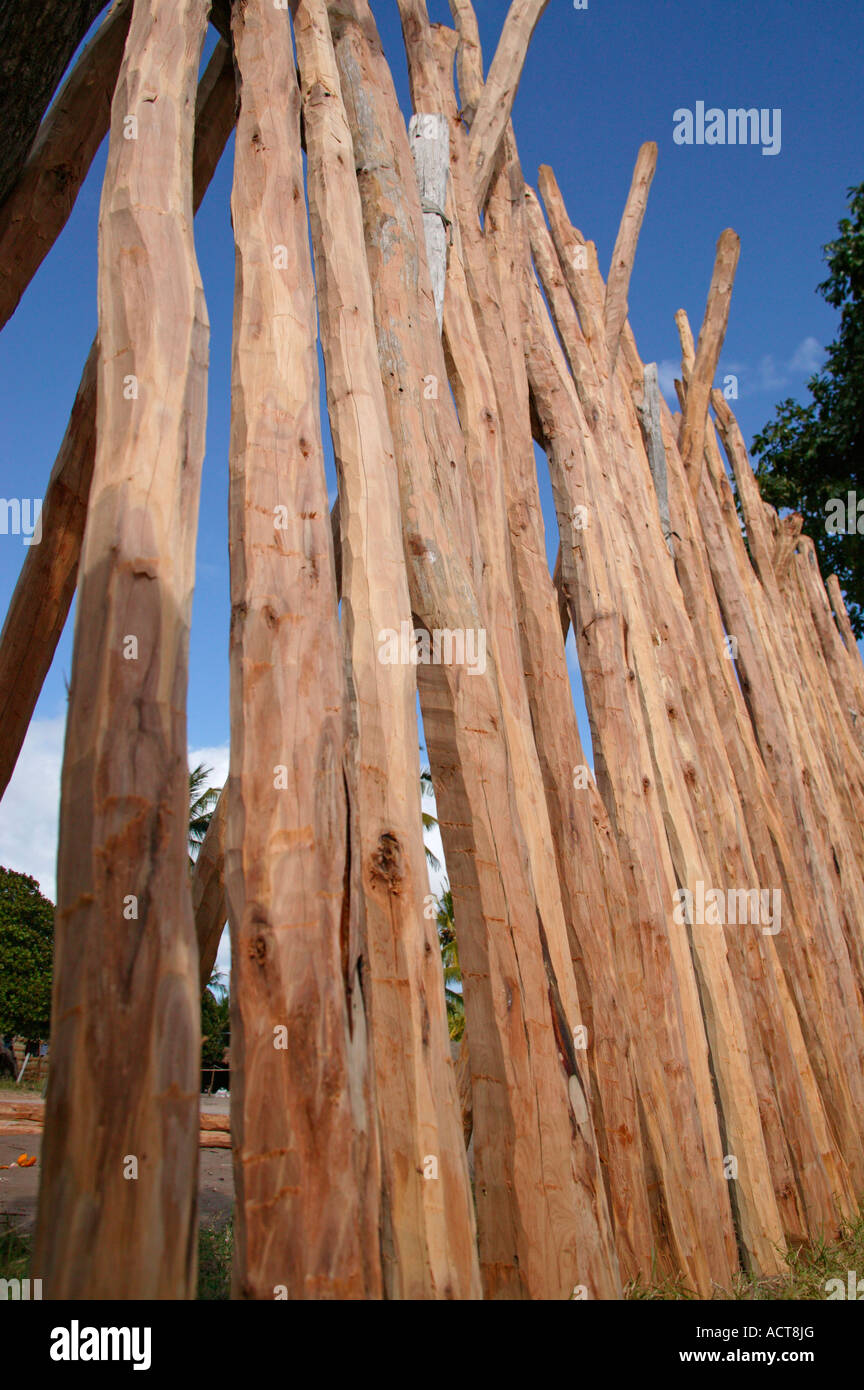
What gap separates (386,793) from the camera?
6.66ft

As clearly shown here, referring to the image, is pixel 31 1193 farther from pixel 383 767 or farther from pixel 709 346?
pixel 709 346

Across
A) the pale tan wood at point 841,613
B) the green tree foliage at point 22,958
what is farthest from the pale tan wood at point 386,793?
the green tree foliage at point 22,958

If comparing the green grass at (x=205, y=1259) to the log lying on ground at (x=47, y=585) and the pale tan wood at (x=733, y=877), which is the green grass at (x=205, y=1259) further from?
the pale tan wood at (x=733, y=877)

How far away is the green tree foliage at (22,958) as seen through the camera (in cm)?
2303

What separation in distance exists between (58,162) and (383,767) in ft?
8.85

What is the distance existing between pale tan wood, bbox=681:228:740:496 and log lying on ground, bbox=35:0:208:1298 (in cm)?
426

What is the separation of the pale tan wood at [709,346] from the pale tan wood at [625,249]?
0.86 m

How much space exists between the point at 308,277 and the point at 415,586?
0.88m

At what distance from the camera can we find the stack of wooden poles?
58.3 inches

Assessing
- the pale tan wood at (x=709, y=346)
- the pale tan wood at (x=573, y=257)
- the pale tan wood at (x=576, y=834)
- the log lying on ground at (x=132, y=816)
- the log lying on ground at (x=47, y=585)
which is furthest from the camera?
the pale tan wood at (x=709, y=346)

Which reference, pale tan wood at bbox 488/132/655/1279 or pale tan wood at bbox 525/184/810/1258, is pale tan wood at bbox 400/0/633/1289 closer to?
pale tan wood at bbox 488/132/655/1279

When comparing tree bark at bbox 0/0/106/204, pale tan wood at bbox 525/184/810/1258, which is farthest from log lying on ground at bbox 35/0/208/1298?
pale tan wood at bbox 525/184/810/1258

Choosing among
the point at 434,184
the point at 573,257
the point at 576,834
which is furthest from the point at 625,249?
the point at 576,834
